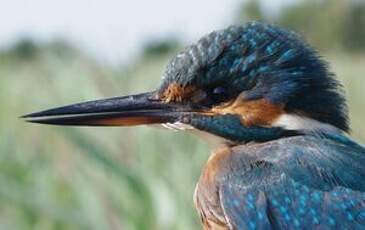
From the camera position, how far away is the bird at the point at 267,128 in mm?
3730

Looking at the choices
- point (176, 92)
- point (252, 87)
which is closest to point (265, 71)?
point (252, 87)

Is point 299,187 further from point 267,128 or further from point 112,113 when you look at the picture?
point 112,113

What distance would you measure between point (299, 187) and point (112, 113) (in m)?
0.74

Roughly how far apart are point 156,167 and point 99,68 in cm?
72

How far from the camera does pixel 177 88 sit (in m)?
3.96

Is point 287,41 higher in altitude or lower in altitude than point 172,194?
higher

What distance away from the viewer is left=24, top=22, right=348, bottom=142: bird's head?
12.6ft

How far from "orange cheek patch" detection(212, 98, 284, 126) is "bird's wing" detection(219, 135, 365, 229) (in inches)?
3.7

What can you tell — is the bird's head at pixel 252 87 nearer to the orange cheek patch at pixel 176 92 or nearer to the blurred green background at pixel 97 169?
the orange cheek patch at pixel 176 92

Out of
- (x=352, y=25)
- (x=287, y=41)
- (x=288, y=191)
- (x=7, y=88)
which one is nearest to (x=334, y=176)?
(x=288, y=191)

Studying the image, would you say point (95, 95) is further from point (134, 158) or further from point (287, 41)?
point (287, 41)

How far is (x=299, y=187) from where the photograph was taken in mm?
3734

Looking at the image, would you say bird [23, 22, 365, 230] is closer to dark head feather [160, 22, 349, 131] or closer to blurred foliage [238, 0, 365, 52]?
dark head feather [160, 22, 349, 131]

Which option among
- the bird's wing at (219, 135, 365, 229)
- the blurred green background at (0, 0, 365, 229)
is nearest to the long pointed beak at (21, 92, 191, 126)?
the bird's wing at (219, 135, 365, 229)
